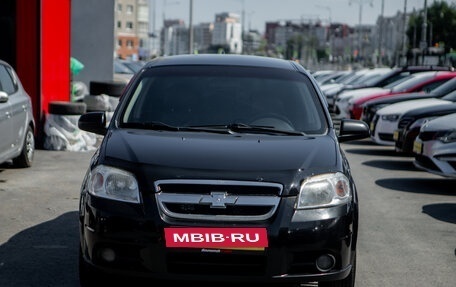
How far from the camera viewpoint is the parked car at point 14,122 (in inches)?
417

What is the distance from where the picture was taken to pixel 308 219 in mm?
4848

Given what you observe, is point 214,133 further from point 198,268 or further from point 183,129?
point 198,268

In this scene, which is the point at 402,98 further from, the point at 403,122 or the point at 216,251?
the point at 216,251

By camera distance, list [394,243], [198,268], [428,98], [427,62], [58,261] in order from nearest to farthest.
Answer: [198,268]
[58,261]
[394,243]
[428,98]
[427,62]

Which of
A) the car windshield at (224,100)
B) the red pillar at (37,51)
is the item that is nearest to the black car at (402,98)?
the red pillar at (37,51)

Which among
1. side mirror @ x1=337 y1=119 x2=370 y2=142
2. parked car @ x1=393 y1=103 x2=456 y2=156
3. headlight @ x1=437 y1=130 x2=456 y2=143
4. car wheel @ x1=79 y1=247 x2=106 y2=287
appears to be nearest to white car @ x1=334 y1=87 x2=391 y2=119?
parked car @ x1=393 y1=103 x2=456 y2=156

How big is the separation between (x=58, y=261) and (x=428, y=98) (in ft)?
36.7

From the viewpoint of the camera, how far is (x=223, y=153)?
5141 mm

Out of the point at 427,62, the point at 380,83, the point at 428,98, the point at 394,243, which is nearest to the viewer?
the point at 394,243

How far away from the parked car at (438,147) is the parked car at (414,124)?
4.70ft

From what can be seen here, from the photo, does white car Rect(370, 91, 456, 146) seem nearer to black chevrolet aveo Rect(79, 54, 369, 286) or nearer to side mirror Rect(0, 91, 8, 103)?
side mirror Rect(0, 91, 8, 103)

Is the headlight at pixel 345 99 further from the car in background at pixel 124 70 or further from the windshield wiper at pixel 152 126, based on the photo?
the windshield wiper at pixel 152 126

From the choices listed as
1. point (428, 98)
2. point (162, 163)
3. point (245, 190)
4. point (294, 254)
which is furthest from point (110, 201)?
point (428, 98)

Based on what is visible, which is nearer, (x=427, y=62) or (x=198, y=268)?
(x=198, y=268)
